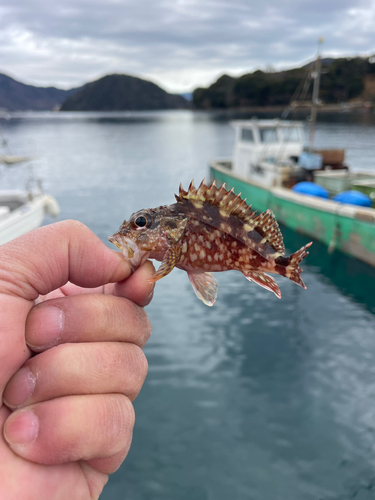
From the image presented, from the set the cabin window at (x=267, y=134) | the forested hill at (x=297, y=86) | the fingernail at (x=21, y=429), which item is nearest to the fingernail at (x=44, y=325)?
the fingernail at (x=21, y=429)

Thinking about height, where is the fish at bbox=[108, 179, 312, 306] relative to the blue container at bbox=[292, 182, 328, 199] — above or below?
above

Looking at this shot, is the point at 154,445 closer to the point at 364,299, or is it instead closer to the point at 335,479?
the point at 335,479

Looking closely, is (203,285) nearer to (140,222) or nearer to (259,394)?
(140,222)

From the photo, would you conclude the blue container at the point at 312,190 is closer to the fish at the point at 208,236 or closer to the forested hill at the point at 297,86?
the fish at the point at 208,236

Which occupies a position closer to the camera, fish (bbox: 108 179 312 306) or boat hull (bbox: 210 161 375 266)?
fish (bbox: 108 179 312 306)

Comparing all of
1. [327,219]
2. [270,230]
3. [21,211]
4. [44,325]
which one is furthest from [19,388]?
[327,219]

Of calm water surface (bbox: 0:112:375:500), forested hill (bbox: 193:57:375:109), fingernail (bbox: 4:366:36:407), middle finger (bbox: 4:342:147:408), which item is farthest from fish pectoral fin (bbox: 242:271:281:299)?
forested hill (bbox: 193:57:375:109)

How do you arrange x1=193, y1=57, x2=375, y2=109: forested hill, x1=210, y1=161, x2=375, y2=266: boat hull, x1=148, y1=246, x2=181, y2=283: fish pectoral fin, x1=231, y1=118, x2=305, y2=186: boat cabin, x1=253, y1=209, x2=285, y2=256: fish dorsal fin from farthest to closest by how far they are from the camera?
1. x1=193, y1=57, x2=375, y2=109: forested hill
2. x1=231, y1=118, x2=305, y2=186: boat cabin
3. x1=210, y1=161, x2=375, y2=266: boat hull
4. x1=253, y1=209, x2=285, y2=256: fish dorsal fin
5. x1=148, y1=246, x2=181, y2=283: fish pectoral fin

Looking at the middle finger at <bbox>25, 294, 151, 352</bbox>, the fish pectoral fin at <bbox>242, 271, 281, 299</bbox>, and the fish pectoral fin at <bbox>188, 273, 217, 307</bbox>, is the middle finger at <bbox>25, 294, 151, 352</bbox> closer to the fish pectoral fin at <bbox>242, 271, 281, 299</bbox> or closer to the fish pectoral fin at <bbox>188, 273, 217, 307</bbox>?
the fish pectoral fin at <bbox>188, 273, 217, 307</bbox>
